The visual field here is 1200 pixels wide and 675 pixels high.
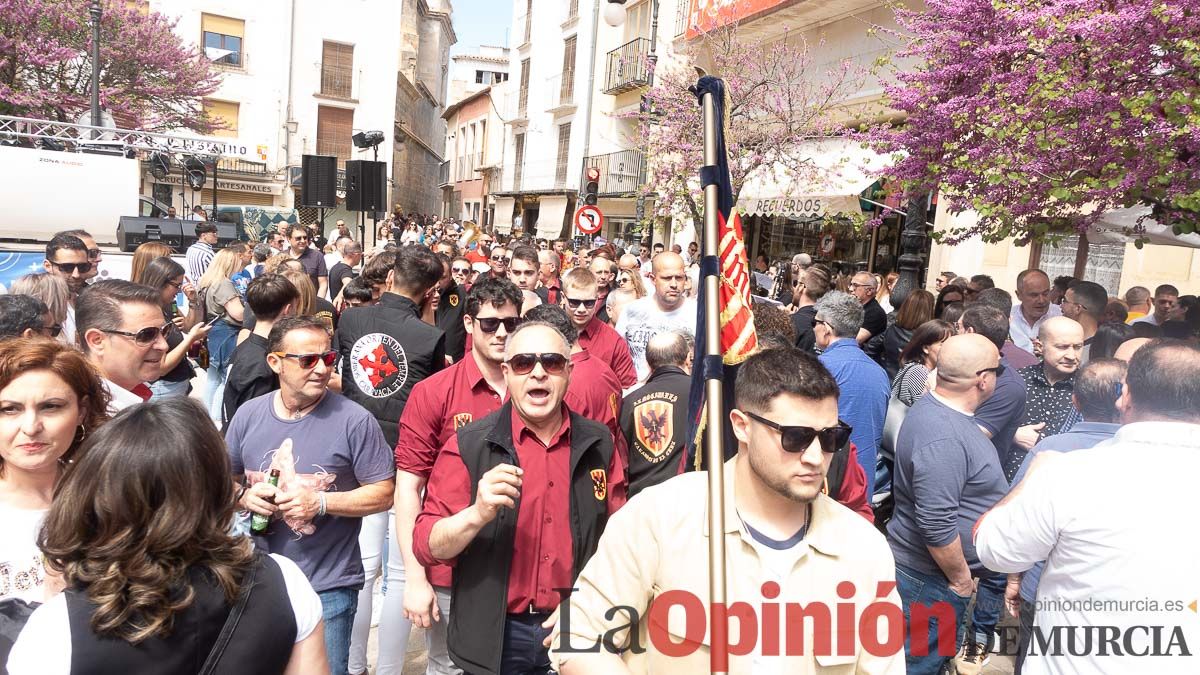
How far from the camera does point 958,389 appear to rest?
3908 millimetres

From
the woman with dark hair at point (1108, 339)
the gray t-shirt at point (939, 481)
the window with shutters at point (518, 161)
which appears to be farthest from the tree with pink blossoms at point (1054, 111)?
the window with shutters at point (518, 161)

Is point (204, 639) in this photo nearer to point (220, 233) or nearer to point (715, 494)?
point (715, 494)

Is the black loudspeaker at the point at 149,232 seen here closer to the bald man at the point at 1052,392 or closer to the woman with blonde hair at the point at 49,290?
the woman with blonde hair at the point at 49,290

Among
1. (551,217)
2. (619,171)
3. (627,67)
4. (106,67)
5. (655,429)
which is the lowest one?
(655,429)

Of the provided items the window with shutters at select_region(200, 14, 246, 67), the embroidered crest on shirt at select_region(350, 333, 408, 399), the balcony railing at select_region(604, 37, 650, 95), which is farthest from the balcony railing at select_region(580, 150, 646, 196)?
the embroidered crest on shirt at select_region(350, 333, 408, 399)

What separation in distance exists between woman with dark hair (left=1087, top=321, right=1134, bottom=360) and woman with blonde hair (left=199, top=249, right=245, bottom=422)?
593 cm

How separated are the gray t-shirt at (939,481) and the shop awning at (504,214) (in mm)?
32766

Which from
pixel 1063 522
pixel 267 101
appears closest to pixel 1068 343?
pixel 1063 522

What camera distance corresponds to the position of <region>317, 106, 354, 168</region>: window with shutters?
37.6 m

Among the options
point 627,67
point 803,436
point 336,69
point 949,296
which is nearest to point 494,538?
point 803,436

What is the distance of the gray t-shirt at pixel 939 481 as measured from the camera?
3.68 meters

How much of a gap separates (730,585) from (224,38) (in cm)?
3777

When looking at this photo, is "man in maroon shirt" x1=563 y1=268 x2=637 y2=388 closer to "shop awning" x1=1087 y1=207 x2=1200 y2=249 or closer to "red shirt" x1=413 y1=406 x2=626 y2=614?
"red shirt" x1=413 y1=406 x2=626 y2=614

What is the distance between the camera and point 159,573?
67.6 inches
